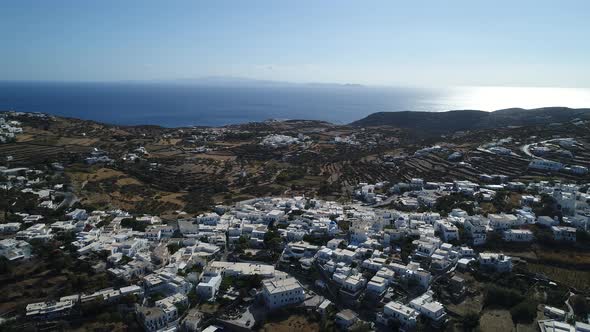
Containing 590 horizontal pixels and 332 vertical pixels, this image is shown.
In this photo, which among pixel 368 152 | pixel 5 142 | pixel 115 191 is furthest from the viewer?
pixel 368 152

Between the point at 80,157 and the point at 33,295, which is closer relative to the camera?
the point at 33,295

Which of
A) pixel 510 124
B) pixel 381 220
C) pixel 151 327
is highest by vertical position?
pixel 510 124

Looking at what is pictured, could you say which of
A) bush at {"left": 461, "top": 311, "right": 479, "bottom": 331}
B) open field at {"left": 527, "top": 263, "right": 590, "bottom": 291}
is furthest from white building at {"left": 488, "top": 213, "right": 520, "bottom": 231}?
bush at {"left": 461, "top": 311, "right": 479, "bottom": 331}


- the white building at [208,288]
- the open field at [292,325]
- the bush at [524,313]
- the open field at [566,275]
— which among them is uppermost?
the open field at [566,275]

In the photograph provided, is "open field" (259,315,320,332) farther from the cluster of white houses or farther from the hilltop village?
the cluster of white houses

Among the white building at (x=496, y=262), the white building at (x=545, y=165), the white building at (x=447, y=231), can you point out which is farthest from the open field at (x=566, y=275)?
the white building at (x=545, y=165)

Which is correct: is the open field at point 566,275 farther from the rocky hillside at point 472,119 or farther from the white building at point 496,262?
the rocky hillside at point 472,119

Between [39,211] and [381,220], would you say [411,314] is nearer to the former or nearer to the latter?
[381,220]

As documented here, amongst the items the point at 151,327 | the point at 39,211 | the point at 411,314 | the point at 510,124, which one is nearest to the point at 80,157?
the point at 39,211
